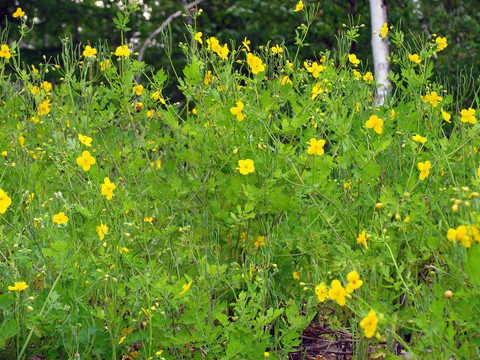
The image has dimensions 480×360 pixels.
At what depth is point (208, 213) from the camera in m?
2.39

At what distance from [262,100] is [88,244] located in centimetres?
90

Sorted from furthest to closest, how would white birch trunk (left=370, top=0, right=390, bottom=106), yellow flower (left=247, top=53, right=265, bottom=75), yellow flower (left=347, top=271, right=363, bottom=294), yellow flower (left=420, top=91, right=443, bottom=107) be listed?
1. white birch trunk (left=370, top=0, right=390, bottom=106)
2. yellow flower (left=420, top=91, right=443, bottom=107)
3. yellow flower (left=247, top=53, right=265, bottom=75)
4. yellow flower (left=347, top=271, right=363, bottom=294)

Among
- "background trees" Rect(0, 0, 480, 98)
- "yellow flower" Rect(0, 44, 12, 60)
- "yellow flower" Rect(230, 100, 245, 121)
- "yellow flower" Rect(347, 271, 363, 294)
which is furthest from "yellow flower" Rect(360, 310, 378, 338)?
"background trees" Rect(0, 0, 480, 98)

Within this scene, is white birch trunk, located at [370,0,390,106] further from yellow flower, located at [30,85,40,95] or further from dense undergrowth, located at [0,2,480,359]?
yellow flower, located at [30,85,40,95]

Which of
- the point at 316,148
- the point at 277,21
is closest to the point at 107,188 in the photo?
the point at 316,148

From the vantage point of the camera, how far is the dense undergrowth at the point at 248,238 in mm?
1677

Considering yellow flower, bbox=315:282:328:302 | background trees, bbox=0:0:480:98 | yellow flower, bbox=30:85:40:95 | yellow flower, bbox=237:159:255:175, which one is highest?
yellow flower, bbox=237:159:255:175

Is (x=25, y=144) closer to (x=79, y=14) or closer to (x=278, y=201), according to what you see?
(x=278, y=201)

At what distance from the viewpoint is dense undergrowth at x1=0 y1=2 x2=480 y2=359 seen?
168cm

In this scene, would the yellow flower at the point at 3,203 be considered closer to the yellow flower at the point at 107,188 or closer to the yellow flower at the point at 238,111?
the yellow flower at the point at 107,188

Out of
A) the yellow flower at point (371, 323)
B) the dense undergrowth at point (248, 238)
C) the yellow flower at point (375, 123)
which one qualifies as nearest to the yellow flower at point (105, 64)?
the dense undergrowth at point (248, 238)

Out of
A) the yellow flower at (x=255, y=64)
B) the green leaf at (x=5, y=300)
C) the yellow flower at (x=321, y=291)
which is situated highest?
the yellow flower at (x=255, y=64)

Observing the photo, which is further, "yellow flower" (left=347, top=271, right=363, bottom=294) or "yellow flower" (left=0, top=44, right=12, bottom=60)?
"yellow flower" (left=0, top=44, right=12, bottom=60)

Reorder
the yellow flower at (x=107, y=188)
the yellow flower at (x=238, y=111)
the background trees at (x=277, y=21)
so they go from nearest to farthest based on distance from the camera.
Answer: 1. the yellow flower at (x=107, y=188)
2. the yellow flower at (x=238, y=111)
3. the background trees at (x=277, y=21)
